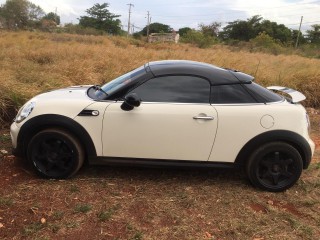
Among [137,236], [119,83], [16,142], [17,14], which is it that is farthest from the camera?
[17,14]

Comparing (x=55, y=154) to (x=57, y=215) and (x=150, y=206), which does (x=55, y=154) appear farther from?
(x=150, y=206)

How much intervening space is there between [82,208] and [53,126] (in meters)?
1.02

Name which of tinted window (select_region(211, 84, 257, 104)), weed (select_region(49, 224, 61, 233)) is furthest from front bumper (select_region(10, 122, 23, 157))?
tinted window (select_region(211, 84, 257, 104))

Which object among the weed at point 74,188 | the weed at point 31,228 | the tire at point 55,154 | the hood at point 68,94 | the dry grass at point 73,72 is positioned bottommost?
the weed at point 31,228

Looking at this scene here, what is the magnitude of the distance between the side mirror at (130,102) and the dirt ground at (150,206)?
35.9 inches

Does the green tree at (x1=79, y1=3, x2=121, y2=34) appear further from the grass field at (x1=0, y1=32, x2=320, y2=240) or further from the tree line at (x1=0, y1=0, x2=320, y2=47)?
the grass field at (x1=0, y1=32, x2=320, y2=240)

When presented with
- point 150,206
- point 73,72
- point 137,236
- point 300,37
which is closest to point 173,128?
point 150,206

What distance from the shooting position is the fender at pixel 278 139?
12.8 feet

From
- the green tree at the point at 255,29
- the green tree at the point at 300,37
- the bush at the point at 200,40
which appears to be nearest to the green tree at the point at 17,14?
the bush at the point at 200,40

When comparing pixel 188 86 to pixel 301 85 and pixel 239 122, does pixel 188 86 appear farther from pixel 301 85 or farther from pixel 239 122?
pixel 301 85

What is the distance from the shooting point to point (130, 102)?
12.4ft

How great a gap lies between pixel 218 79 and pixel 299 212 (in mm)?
1675

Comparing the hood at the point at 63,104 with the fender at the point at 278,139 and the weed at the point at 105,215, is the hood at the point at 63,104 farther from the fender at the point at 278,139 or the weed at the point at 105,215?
the fender at the point at 278,139

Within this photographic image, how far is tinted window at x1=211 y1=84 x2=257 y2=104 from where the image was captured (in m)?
3.96
